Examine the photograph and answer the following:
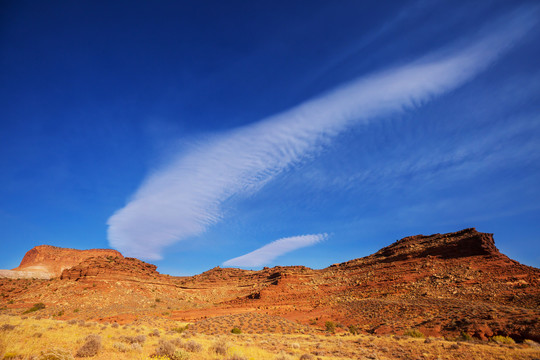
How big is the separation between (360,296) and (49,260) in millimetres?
116410

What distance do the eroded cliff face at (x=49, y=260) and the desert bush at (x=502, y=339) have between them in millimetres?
108365

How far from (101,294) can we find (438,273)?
178 feet

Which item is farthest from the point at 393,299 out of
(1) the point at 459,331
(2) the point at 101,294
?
(2) the point at 101,294

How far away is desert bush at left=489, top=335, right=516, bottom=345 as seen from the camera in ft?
50.3

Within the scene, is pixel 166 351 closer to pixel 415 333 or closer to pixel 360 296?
pixel 415 333

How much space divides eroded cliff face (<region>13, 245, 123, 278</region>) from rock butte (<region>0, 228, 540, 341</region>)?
56.7 meters

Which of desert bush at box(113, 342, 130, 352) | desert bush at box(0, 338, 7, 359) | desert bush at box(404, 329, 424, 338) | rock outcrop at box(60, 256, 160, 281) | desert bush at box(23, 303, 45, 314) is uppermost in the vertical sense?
rock outcrop at box(60, 256, 160, 281)

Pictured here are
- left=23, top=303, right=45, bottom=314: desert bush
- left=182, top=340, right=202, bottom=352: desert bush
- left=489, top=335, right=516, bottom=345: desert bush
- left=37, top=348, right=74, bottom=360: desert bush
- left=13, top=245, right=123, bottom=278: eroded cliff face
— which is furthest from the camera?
left=13, top=245, right=123, bottom=278: eroded cliff face

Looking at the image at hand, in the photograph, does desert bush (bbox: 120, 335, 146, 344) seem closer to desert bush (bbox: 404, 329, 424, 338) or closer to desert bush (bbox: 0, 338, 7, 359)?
desert bush (bbox: 0, 338, 7, 359)

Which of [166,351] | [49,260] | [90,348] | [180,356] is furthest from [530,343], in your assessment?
[49,260]

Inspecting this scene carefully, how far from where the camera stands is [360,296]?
39.2 metres

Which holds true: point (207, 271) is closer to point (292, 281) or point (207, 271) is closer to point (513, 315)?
point (292, 281)

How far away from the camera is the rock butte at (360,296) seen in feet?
76.2

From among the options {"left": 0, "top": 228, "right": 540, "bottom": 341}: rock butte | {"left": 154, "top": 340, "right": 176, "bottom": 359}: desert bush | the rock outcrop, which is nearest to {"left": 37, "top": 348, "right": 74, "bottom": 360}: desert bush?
{"left": 154, "top": 340, "right": 176, "bottom": 359}: desert bush
